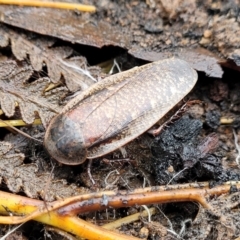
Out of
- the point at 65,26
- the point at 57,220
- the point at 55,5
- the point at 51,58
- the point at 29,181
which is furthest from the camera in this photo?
the point at 55,5

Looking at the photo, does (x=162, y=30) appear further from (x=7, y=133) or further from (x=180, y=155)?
(x=7, y=133)

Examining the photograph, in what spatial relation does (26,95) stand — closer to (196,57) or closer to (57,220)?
(57,220)

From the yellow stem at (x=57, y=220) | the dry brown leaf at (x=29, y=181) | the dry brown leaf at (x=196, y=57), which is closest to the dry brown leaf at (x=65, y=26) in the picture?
the dry brown leaf at (x=196, y=57)

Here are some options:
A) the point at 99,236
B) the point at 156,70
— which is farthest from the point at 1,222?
the point at 156,70

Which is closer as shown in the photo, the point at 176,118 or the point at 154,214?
the point at 154,214

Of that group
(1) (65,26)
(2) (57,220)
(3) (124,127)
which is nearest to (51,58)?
(1) (65,26)

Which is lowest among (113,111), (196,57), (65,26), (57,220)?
(57,220)
